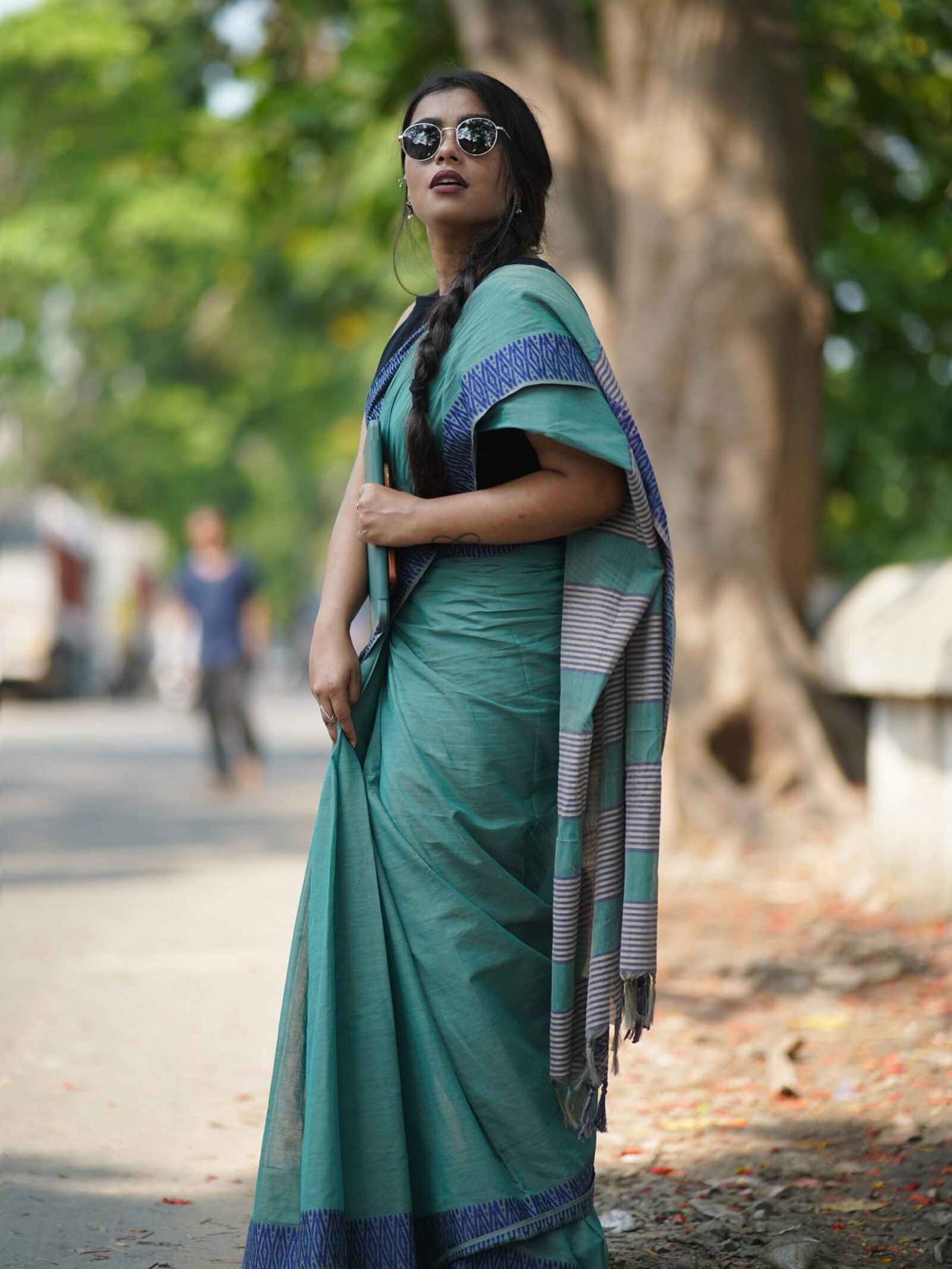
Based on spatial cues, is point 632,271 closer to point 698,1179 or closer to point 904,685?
point 904,685

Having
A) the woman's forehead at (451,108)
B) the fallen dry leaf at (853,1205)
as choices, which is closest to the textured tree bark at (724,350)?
the fallen dry leaf at (853,1205)

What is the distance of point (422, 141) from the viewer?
2900 mm

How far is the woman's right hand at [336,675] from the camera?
2848mm

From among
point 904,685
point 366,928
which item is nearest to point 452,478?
point 366,928

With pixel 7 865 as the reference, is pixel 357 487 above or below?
above

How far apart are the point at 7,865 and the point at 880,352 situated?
658 cm

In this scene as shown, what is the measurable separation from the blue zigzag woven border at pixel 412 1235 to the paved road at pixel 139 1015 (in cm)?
51

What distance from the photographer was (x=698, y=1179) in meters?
3.64

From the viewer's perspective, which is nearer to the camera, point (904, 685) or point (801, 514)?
point (904, 685)

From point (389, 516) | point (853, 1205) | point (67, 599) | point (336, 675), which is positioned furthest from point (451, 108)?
point (67, 599)

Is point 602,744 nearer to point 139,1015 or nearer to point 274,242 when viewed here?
point 139,1015

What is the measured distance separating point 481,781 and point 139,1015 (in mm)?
2727

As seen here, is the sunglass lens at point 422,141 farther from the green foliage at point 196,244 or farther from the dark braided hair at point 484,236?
the green foliage at point 196,244

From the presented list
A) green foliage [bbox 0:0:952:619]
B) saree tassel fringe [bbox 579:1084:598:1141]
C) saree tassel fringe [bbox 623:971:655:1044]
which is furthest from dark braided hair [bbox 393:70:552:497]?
saree tassel fringe [bbox 579:1084:598:1141]
